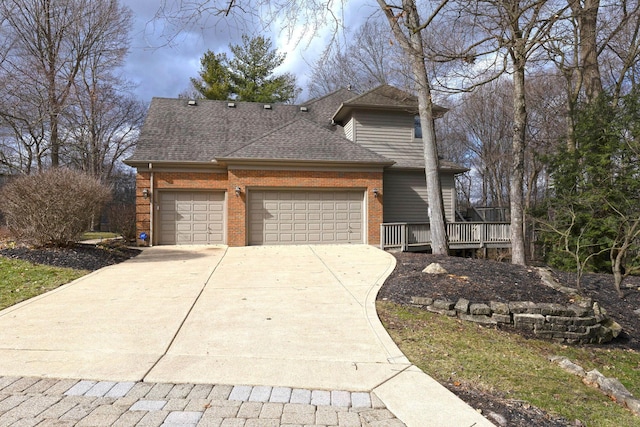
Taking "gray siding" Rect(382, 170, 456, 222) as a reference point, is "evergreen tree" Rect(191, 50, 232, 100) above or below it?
above

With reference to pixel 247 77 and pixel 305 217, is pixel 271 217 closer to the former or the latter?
pixel 305 217

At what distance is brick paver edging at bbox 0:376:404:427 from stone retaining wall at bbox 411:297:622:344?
3061 mm

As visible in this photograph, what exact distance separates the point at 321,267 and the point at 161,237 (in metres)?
7.51

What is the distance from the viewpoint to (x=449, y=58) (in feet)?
20.7

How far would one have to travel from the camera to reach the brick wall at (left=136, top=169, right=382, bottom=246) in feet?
44.5

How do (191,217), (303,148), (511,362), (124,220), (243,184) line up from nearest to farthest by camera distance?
1. (511,362)
2. (243,184)
3. (191,217)
4. (303,148)
5. (124,220)

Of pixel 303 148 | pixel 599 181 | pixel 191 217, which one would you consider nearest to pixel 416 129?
pixel 303 148

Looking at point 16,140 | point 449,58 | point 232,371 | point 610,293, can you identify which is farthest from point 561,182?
point 16,140

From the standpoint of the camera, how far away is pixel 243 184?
44.8 ft

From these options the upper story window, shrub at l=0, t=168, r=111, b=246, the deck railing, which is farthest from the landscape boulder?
the upper story window

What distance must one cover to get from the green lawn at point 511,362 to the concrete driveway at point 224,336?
32 cm

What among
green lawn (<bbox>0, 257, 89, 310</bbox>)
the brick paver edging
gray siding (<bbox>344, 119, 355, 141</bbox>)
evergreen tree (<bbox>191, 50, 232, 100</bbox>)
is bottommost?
the brick paver edging

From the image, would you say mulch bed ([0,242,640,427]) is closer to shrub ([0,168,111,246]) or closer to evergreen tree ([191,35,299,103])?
shrub ([0,168,111,246])

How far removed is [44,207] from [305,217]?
786 centimetres
